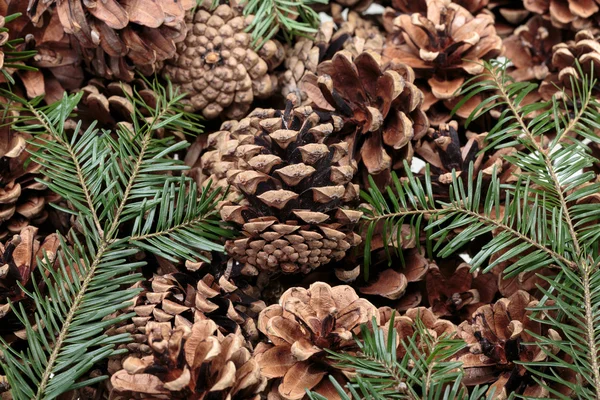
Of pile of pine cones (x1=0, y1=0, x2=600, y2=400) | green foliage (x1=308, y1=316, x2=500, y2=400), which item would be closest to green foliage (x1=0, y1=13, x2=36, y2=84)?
pile of pine cones (x1=0, y1=0, x2=600, y2=400)

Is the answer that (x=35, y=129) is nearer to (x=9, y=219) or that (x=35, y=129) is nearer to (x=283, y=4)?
(x=9, y=219)

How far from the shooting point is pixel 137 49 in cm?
51

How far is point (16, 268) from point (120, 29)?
165 mm

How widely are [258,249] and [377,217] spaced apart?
0.08 m

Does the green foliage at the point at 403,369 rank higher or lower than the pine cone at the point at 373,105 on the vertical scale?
lower

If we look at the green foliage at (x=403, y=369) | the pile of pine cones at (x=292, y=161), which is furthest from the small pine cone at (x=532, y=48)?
the green foliage at (x=403, y=369)

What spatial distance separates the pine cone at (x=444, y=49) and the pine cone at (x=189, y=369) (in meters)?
0.23

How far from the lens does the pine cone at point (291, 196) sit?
446mm

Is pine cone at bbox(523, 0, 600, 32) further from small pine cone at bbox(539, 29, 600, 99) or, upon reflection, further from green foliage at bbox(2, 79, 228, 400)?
green foliage at bbox(2, 79, 228, 400)

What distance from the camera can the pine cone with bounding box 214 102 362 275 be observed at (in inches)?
17.5

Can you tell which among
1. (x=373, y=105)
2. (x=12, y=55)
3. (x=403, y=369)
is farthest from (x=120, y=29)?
(x=403, y=369)

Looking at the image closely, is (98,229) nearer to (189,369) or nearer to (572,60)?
(189,369)

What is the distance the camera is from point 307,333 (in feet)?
1.42

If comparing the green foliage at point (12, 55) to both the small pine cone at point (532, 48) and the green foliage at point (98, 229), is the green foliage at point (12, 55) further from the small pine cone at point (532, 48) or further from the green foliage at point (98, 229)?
the small pine cone at point (532, 48)
